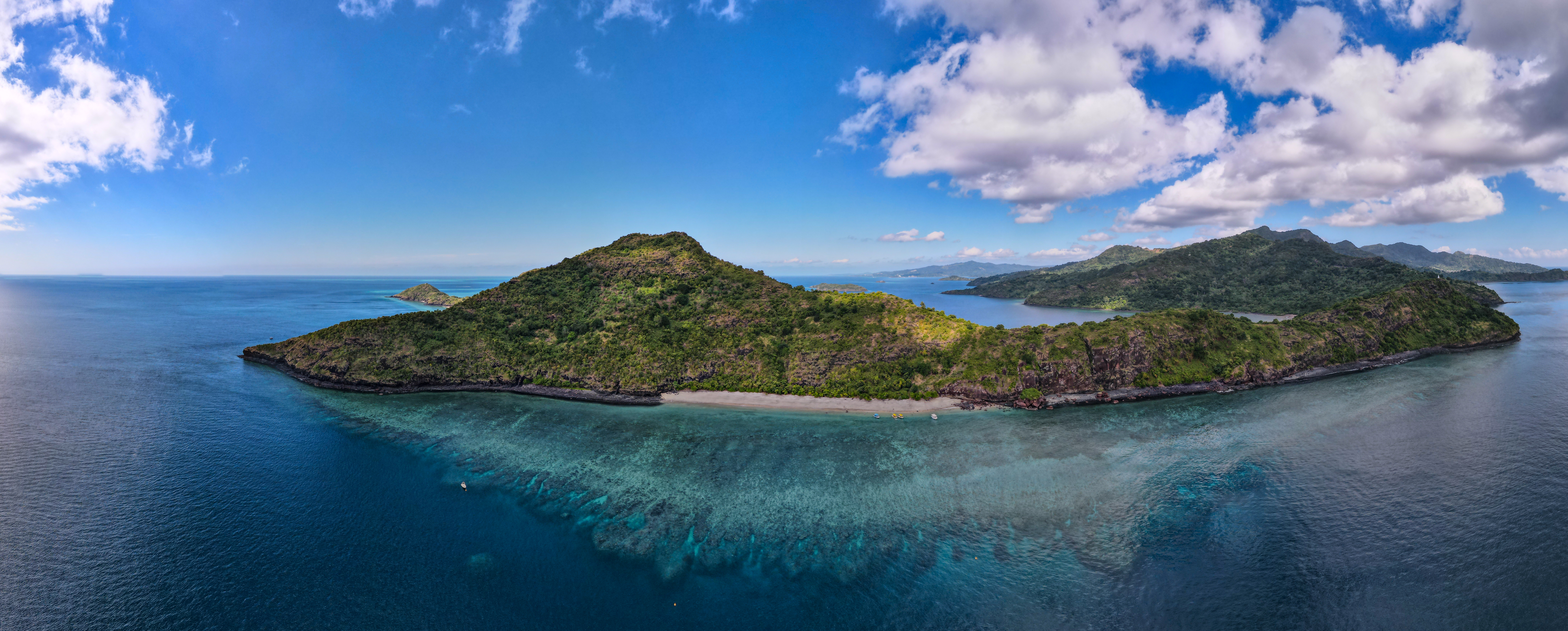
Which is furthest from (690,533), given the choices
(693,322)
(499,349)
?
(499,349)

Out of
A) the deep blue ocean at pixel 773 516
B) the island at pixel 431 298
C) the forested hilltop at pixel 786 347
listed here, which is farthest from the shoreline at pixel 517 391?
the island at pixel 431 298

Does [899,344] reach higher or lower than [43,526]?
higher

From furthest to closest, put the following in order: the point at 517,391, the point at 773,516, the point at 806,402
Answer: the point at 517,391
the point at 806,402
the point at 773,516

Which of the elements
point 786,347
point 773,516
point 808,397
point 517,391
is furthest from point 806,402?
point 517,391

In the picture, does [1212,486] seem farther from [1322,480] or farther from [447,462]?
[447,462]

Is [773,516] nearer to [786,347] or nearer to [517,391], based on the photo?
[786,347]

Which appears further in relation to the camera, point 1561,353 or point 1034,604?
point 1561,353
